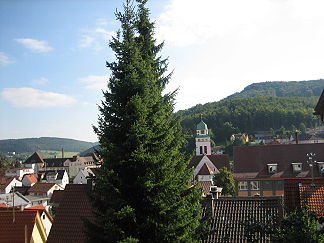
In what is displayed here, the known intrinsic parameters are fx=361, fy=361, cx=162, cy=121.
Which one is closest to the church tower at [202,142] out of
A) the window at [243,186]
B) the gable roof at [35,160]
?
the window at [243,186]

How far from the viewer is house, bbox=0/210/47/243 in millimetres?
17578

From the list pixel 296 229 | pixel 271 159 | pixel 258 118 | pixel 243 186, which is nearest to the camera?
pixel 296 229

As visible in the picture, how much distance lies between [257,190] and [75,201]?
89.9ft

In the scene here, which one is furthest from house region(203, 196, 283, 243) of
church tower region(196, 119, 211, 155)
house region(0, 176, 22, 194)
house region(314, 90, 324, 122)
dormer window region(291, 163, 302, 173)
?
house region(0, 176, 22, 194)

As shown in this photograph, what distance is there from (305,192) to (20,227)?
43.7ft

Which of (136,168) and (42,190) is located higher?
(136,168)

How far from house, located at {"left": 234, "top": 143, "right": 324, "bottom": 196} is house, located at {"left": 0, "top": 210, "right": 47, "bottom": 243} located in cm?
2653

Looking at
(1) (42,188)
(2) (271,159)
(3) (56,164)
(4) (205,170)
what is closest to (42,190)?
(1) (42,188)

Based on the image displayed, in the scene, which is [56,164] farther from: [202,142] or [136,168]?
[136,168]

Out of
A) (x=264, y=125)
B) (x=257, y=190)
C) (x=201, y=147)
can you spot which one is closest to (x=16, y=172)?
(x=201, y=147)

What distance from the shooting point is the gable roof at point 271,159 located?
40312mm

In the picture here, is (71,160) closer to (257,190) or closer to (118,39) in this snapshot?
(257,190)

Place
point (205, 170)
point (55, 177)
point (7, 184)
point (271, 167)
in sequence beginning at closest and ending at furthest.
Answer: point (271, 167), point (205, 170), point (7, 184), point (55, 177)

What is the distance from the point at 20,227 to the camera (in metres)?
17.8
